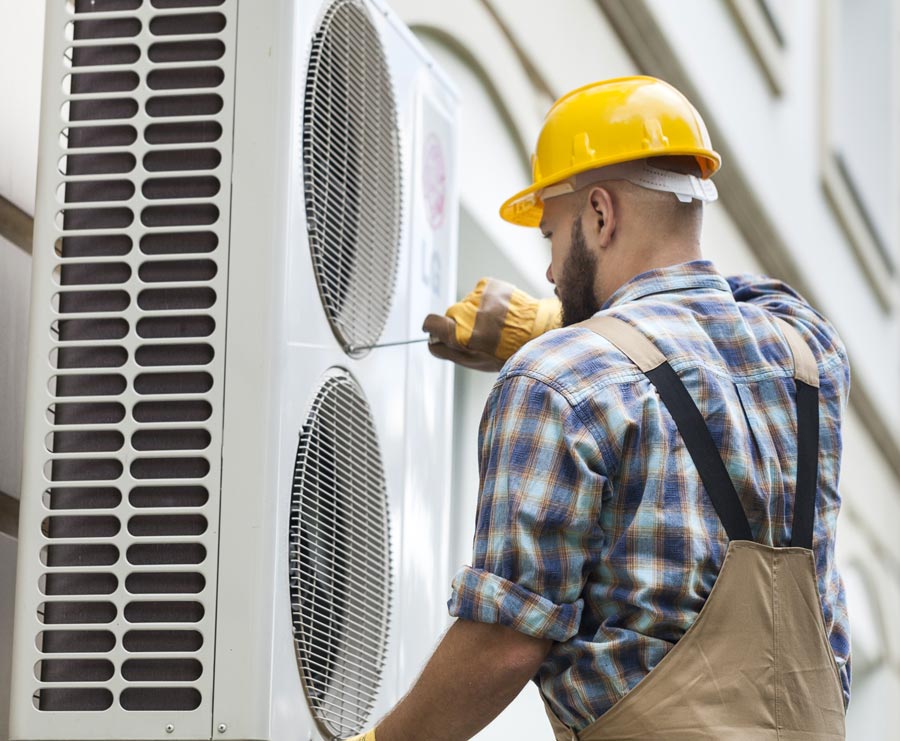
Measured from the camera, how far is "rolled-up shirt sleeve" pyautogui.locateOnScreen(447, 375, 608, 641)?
1.99 m

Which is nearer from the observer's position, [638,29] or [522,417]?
[522,417]

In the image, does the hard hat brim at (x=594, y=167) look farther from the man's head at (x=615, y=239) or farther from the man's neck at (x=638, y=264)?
the man's neck at (x=638, y=264)

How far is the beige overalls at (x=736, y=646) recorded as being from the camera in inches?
79.4

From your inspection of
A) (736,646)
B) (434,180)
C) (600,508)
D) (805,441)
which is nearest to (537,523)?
(600,508)

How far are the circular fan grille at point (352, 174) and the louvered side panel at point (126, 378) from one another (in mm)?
204

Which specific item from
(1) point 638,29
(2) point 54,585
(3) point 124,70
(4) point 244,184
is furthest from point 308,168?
(1) point 638,29

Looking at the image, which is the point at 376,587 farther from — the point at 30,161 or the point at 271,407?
the point at 30,161

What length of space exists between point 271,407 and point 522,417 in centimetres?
33

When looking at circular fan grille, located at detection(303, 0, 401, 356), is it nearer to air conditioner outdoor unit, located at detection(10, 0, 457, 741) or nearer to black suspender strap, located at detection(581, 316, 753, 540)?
air conditioner outdoor unit, located at detection(10, 0, 457, 741)

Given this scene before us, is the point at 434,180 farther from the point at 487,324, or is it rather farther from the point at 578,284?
the point at 578,284

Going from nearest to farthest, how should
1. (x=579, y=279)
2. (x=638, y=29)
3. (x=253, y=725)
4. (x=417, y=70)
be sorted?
(x=253, y=725), (x=579, y=279), (x=417, y=70), (x=638, y=29)

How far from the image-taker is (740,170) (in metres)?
7.04

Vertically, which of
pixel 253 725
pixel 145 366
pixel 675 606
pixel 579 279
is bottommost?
pixel 253 725

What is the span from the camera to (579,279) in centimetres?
240
